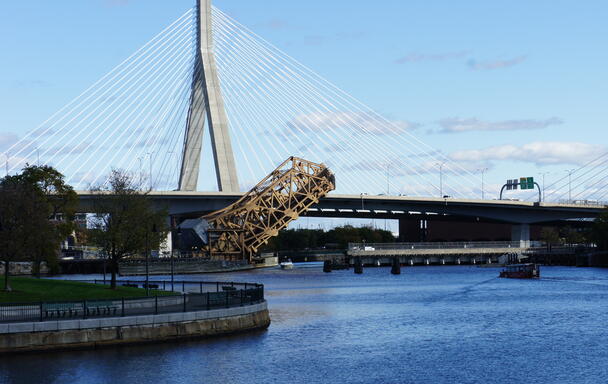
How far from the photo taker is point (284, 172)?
427 feet

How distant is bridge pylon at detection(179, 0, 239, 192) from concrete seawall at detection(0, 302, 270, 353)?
70.7 meters

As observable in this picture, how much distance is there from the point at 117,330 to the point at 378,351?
444 inches

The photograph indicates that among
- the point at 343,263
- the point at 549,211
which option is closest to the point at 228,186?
the point at 343,263

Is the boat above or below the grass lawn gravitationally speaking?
below

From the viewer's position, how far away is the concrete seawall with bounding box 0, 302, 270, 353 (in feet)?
117

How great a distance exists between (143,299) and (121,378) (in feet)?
26.0

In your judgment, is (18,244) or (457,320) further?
(457,320)

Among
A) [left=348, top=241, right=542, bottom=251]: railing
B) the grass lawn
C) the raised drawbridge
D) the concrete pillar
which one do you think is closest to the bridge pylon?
the raised drawbridge

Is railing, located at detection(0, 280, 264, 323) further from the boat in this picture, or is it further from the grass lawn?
the boat

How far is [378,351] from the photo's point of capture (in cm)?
4119

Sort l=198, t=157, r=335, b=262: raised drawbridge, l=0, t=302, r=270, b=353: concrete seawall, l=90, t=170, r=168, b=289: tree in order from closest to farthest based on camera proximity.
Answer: l=0, t=302, r=270, b=353: concrete seawall → l=90, t=170, r=168, b=289: tree → l=198, t=157, r=335, b=262: raised drawbridge

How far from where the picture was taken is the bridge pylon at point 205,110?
111 metres

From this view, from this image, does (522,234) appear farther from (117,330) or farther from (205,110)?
(117,330)

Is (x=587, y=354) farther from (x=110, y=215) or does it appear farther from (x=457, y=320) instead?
(x=110, y=215)
